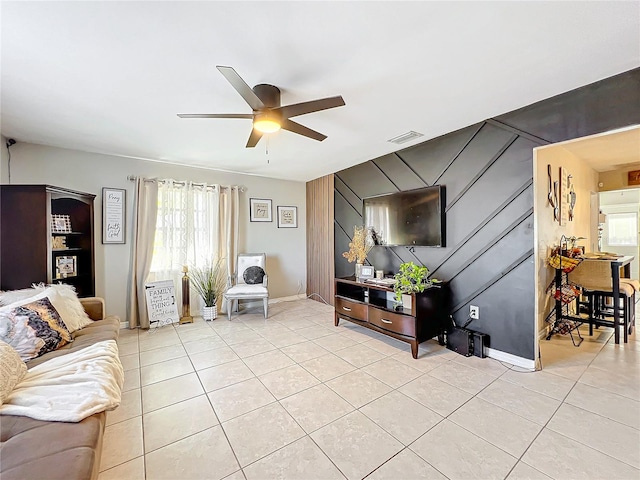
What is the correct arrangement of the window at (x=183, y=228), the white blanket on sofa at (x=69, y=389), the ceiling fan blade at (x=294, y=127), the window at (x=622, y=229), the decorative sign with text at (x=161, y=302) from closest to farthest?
the white blanket on sofa at (x=69, y=389)
the ceiling fan blade at (x=294, y=127)
the decorative sign with text at (x=161, y=302)
the window at (x=183, y=228)
the window at (x=622, y=229)

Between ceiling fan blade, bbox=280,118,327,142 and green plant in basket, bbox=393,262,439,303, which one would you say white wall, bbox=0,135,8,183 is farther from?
green plant in basket, bbox=393,262,439,303

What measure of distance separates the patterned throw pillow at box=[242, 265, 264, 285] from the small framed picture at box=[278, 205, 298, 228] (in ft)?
3.47

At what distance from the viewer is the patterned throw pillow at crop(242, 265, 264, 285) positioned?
Result: 4312 mm

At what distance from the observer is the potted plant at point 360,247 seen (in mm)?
3711

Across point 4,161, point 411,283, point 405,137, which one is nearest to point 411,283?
point 411,283

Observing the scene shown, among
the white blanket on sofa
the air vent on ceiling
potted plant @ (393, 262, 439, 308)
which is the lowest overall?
the white blanket on sofa

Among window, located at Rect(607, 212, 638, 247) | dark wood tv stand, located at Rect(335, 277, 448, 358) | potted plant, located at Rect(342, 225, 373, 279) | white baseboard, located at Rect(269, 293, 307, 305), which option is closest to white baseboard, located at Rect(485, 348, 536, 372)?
dark wood tv stand, located at Rect(335, 277, 448, 358)

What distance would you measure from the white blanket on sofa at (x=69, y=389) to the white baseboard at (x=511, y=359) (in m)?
3.01

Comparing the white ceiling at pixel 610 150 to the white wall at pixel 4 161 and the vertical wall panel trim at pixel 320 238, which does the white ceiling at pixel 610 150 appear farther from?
the white wall at pixel 4 161

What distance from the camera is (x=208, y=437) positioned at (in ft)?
5.28

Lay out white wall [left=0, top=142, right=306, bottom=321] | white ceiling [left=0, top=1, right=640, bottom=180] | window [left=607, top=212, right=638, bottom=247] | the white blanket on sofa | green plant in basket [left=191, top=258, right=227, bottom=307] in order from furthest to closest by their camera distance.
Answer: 1. window [left=607, top=212, right=638, bottom=247]
2. green plant in basket [left=191, top=258, right=227, bottom=307]
3. white wall [left=0, top=142, right=306, bottom=321]
4. white ceiling [left=0, top=1, right=640, bottom=180]
5. the white blanket on sofa

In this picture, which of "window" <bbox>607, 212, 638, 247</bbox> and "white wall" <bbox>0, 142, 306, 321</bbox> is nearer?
"white wall" <bbox>0, 142, 306, 321</bbox>

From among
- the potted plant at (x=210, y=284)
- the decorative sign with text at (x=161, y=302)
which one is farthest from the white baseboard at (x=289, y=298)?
the decorative sign with text at (x=161, y=302)

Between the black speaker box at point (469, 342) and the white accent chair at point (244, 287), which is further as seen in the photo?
the white accent chair at point (244, 287)
